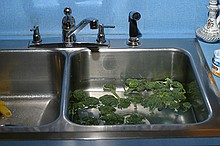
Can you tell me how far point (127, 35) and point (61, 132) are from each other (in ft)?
2.19

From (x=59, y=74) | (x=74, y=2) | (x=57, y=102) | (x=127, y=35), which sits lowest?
(x=57, y=102)

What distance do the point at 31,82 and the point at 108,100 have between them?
1.16 ft

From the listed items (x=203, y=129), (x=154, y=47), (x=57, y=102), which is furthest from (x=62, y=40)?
(x=203, y=129)

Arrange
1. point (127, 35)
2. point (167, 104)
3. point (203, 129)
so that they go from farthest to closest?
point (127, 35)
point (167, 104)
point (203, 129)

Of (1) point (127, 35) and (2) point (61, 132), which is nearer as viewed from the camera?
(2) point (61, 132)

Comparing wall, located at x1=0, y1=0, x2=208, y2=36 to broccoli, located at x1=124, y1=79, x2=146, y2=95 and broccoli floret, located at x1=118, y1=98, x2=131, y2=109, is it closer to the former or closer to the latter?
broccoli, located at x1=124, y1=79, x2=146, y2=95

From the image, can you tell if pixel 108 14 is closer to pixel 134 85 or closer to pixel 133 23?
pixel 133 23

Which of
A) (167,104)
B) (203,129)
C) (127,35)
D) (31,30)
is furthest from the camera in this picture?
(127,35)

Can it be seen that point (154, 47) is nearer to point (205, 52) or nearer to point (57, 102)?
point (205, 52)

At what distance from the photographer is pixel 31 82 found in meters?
1.61

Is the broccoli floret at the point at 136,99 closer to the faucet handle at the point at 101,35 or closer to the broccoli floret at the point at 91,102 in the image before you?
the broccoli floret at the point at 91,102

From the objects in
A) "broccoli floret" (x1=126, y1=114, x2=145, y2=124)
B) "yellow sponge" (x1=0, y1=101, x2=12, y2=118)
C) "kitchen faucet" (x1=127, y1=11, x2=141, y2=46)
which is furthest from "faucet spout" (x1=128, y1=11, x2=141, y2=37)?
"yellow sponge" (x1=0, y1=101, x2=12, y2=118)

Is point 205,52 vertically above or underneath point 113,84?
above

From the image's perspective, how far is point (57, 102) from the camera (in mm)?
1590
